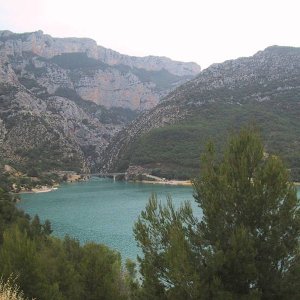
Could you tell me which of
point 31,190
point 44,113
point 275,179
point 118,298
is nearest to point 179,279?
point 275,179

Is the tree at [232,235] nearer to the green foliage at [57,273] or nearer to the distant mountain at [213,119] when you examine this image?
the green foliage at [57,273]

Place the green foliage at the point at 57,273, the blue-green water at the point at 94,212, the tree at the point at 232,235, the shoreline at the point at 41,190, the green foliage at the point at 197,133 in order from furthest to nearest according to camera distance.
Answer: the green foliage at the point at 197,133
the shoreline at the point at 41,190
the blue-green water at the point at 94,212
the green foliage at the point at 57,273
the tree at the point at 232,235

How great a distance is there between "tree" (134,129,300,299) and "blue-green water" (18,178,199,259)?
29.2 metres

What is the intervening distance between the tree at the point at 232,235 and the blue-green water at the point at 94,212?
2918cm

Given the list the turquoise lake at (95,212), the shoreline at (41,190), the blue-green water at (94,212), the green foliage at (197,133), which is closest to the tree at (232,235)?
the turquoise lake at (95,212)

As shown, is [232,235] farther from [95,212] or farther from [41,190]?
[41,190]

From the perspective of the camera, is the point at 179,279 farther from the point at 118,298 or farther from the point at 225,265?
the point at 118,298

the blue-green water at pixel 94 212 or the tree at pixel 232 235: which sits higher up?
the tree at pixel 232 235

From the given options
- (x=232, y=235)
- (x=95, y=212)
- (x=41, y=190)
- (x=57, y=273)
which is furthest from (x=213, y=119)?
(x=232, y=235)

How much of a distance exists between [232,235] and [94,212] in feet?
237

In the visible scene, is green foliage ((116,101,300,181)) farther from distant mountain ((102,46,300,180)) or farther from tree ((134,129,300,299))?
tree ((134,129,300,299))

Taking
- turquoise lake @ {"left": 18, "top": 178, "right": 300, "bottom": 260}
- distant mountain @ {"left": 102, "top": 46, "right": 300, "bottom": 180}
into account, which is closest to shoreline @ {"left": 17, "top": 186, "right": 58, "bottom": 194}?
turquoise lake @ {"left": 18, "top": 178, "right": 300, "bottom": 260}

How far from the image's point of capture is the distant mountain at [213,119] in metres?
148

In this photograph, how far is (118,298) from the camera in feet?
68.9
